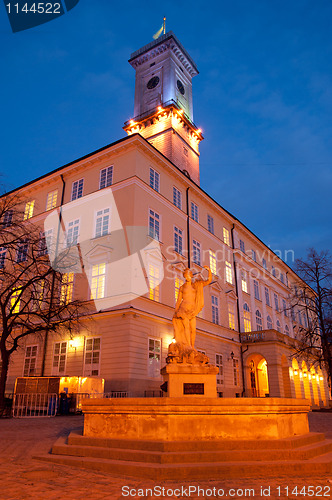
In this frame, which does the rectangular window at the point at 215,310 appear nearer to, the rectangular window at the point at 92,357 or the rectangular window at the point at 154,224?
the rectangular window at the point at 154,224

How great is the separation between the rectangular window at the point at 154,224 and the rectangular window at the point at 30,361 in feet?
38.1

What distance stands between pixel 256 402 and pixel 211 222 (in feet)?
93.4

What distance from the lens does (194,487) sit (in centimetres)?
594

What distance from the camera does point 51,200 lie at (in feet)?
102

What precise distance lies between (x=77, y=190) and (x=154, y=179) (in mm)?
6045

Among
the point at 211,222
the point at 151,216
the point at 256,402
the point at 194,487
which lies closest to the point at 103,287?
the point at 151,216

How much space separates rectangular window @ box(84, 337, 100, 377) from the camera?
23.1m

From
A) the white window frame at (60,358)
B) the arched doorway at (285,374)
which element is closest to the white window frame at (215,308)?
the arched doorway at (285,374)

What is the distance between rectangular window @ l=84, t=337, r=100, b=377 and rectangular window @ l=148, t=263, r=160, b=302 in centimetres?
439

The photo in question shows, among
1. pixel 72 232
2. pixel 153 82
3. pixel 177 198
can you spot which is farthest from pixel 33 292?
Result: pixel 153 82

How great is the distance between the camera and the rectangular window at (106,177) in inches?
1085

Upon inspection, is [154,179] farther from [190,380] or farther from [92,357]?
[190,380]

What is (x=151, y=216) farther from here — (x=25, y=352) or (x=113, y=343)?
(x=25, y=352)

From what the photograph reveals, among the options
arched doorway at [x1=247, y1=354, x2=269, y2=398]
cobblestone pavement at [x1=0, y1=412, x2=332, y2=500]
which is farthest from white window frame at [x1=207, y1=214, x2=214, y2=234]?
cobblestone pavement at [x1=0, y1=412, x2=332, y2=500]
